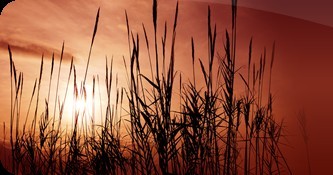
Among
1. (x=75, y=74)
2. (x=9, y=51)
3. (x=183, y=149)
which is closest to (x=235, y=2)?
(x=183, y=149)

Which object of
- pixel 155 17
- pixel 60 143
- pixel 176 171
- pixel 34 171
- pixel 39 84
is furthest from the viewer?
pixel 60 143

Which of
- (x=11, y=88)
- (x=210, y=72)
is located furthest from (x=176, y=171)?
(x=11, y=88)

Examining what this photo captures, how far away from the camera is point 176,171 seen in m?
1.64

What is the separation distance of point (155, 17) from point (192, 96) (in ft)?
2.03

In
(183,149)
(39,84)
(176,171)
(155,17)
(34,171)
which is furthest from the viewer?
(34,171)

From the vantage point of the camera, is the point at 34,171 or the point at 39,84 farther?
the point at 34,171

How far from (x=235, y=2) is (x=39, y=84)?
163 cm

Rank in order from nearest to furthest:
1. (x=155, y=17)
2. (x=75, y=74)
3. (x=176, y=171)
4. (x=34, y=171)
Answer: (x=155, y=17) < (x=176, y=171) < (x=75, y=74) < (x=34, y=171)

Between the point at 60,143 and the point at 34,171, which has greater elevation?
the point at 60,143

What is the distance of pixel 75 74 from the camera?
2.21m

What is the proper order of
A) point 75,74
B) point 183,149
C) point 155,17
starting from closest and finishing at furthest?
point 155,17, point 183,149, point 75,74

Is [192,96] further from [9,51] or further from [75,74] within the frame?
[9,51]

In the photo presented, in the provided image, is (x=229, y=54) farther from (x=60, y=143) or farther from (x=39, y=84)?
(x=60, y=143)

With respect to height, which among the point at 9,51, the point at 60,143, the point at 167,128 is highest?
the point at 9,51
